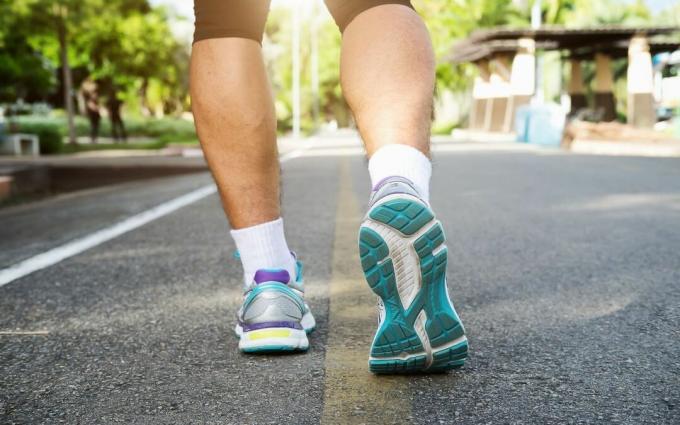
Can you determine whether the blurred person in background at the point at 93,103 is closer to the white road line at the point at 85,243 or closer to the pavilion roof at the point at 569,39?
the pavilion roof at the point at 569,39

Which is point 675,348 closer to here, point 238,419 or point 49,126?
point 238,419

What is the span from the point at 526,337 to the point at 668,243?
1825 mm

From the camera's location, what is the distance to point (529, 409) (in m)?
1.47

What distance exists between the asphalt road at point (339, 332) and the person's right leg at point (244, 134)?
6.5 inches

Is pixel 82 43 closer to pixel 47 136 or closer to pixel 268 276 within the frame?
pixel 47 136

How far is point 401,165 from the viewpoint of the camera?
167 cm

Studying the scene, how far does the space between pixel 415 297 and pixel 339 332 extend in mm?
571

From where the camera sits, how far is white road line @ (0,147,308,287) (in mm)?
Result: 3092

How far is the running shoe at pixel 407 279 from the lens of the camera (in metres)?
1.52

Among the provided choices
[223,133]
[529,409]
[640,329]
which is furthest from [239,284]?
[529,409]

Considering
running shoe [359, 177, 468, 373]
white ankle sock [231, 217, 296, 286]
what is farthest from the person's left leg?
white ankle sock [231, 217, 296, 286]

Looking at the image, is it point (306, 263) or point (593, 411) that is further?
point (306, 263)

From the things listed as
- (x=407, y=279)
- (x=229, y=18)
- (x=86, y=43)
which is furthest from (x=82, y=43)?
(x=407, y=279)

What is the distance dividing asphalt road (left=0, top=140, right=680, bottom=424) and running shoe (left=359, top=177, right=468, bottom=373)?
7 centimetres
